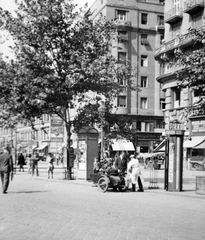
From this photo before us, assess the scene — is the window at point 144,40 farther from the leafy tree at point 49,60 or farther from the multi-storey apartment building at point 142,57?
the leafy tree at point 49,60

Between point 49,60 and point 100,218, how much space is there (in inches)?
616

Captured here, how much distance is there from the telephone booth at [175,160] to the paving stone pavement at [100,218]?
8.00ft

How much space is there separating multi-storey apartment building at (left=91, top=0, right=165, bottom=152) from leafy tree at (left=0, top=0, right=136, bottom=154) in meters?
32.6

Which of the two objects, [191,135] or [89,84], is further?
[191,135]

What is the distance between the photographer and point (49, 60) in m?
25.0

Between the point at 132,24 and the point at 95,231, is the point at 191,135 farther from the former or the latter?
the point at 95,231

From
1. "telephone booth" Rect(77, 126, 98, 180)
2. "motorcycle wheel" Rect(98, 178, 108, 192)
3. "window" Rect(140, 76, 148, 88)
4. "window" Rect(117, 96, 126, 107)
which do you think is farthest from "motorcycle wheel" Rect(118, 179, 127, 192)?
"window" Rect(140, 76, 148, 88)

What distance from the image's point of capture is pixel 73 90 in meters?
26.0

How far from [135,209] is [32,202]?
3205 millimetres

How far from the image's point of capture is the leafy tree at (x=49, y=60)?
24.6 metres

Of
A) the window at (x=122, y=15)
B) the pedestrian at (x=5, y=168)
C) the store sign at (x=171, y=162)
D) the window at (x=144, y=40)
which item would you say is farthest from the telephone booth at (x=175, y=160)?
the window at (x=144, y=40)

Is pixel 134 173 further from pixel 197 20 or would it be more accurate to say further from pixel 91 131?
pixel 197 20

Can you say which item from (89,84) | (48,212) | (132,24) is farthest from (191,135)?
(48,212)

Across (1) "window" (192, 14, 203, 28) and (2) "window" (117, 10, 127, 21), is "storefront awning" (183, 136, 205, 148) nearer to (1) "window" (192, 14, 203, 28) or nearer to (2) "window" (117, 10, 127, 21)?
(1) "window" (192, 14, 203, 28)
